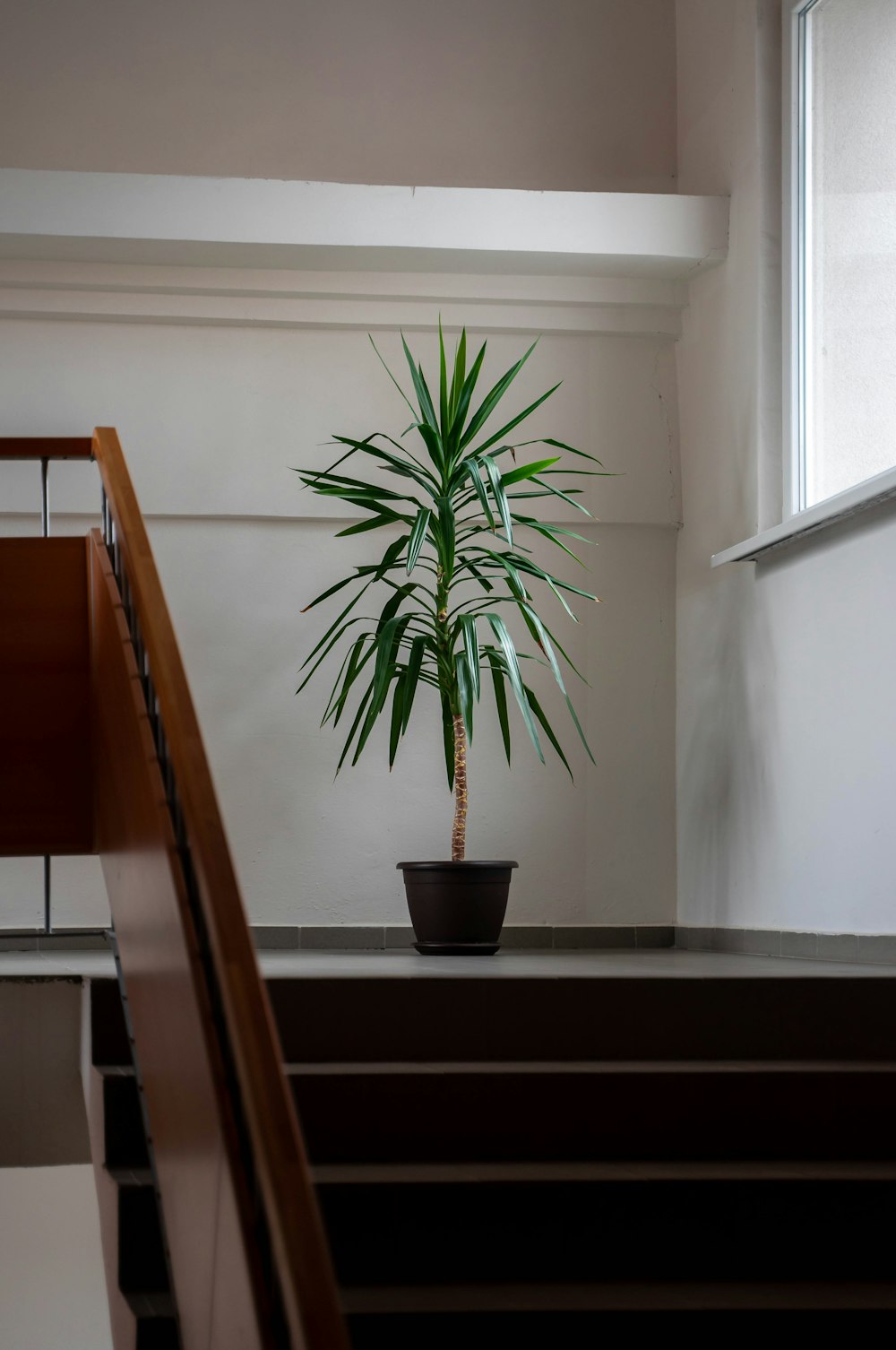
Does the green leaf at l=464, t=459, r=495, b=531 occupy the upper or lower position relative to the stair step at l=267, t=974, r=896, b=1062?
upper

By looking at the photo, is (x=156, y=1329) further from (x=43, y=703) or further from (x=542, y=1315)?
(x=43, y=703)

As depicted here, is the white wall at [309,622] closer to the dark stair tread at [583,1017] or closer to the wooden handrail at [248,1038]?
the dark stair tread at [583,1017]

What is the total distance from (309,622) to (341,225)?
4.18 ft

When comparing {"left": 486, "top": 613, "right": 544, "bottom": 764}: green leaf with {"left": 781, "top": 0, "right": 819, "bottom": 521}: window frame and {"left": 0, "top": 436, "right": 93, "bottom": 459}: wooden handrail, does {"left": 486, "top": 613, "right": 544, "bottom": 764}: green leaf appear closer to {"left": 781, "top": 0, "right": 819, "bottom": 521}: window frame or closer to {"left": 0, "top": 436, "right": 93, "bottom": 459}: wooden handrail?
{"left": 781, "top": 0, "right": 819, "bottom": 521}: window frame

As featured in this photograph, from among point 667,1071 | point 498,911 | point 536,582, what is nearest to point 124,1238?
point 667,1071

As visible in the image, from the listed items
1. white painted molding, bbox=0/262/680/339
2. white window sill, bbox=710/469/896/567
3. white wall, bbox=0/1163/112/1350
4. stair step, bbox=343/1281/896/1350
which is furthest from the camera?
white wall, bbox=0/1163/112/1350

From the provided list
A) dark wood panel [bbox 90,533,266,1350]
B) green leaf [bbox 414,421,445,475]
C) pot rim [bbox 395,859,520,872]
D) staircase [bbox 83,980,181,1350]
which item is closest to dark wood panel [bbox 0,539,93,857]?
dark wood panel [bbox 90,533,266,1350]

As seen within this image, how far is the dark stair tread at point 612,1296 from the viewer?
6.68 feet

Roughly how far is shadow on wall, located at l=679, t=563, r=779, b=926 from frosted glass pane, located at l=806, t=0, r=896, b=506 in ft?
1.52

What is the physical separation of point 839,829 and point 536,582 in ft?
5.17

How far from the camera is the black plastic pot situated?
400cm

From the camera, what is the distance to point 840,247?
388cm

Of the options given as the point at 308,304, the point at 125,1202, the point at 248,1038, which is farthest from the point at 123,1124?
the point at 308,304

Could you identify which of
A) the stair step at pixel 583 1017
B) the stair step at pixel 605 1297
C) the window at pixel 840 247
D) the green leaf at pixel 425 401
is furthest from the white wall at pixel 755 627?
the stair step at pixel 605 1297
